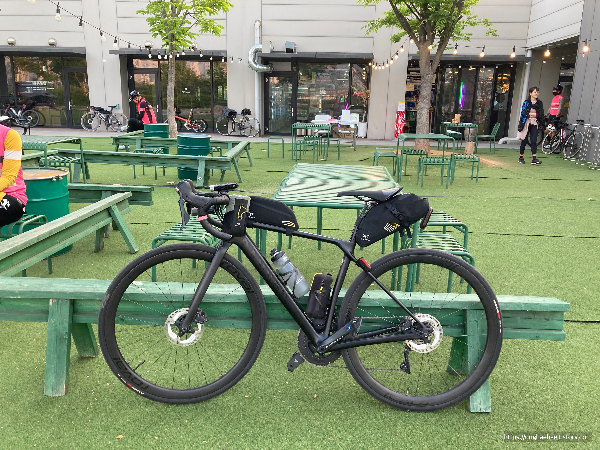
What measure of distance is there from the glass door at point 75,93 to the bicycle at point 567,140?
1745 cm

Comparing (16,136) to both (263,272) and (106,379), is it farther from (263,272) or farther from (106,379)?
(263,272)

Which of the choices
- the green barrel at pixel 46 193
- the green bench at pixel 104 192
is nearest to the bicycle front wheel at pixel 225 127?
the green bench at pixel 104 192

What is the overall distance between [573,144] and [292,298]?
14059mm

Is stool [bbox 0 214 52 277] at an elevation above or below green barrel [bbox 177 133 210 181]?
below

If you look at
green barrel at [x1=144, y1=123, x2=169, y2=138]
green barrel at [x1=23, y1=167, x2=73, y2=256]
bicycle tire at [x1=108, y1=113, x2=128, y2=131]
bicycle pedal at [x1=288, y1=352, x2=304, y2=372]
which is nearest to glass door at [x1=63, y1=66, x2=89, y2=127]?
bicycle tire at [x1=108, y1=113, x2=128, y2=131]

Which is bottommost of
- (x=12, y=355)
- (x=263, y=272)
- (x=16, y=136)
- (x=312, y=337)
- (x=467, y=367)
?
(x=12, y=355)

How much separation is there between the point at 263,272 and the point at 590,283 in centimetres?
322

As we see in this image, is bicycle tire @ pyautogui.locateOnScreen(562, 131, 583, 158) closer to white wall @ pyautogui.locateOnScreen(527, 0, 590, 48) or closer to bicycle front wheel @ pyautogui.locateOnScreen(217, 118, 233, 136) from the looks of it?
white wall @ pyautogui.locateOnScreen(527, 0, 590, 48)

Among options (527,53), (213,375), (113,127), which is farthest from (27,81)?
(213,375)

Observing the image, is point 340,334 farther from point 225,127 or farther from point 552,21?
point 225,127

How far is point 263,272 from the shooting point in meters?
2.14

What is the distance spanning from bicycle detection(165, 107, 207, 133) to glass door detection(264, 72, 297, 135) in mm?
2657

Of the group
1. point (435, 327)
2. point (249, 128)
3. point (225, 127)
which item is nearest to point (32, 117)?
point (225, 127)

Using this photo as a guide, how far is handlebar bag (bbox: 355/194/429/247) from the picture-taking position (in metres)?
2.13
